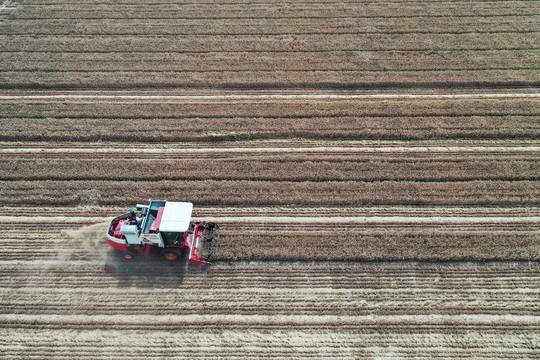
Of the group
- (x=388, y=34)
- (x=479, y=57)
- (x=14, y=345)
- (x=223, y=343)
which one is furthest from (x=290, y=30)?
(x=14, y=345)

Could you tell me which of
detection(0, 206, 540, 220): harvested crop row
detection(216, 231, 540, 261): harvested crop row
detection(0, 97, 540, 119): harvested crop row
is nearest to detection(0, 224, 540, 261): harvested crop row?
detection(216, 231, 540, 261): harvested crop row

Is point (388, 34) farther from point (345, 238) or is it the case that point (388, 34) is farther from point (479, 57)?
point (345, 238)

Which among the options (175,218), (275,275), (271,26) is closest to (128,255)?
(175,218)

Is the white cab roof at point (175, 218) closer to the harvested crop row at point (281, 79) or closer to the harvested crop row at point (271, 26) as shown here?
the harvested crop row at point (281, 79)

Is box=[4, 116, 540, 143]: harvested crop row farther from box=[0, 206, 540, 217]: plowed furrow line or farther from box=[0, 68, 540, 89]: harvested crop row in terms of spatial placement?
box=[0, 206, 540, 217]: plowed furrow line

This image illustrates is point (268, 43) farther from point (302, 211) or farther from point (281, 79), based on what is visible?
point (302, 211)

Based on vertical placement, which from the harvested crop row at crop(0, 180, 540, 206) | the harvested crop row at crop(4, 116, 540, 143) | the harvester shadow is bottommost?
the harvester shadow
